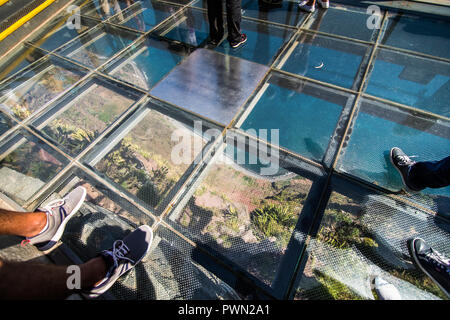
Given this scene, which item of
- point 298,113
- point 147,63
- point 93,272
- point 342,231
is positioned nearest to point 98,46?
point 147,63

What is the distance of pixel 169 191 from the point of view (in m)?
2.18

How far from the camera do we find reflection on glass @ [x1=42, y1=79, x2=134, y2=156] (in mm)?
2648

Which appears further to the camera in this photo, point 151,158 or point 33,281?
point 151,158

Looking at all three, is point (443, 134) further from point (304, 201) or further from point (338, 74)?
point (304, 201)

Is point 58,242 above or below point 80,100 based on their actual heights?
below

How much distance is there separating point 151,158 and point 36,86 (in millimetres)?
2617

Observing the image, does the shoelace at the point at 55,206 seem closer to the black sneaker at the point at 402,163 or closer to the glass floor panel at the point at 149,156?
the glass floor panel at the point at 149,156

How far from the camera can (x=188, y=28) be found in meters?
4.03

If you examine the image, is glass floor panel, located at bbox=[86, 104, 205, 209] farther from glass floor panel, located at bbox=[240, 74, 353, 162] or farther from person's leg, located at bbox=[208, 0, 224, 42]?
person's leg, located at bbox=[208, 0, 224, 42]

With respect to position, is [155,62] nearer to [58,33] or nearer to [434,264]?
[58,33]

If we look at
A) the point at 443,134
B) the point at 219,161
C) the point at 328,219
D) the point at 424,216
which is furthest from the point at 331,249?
the point at 443,134

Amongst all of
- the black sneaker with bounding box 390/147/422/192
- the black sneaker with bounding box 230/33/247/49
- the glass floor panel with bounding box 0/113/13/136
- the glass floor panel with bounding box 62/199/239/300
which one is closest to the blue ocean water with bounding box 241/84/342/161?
the black sneaker with bounding box 390/147/422/192

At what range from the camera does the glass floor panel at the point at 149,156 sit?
2293 millimetres

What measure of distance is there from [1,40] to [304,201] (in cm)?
599
